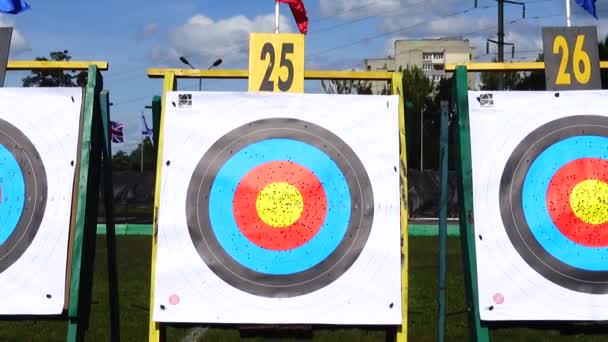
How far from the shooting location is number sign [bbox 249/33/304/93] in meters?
4.96

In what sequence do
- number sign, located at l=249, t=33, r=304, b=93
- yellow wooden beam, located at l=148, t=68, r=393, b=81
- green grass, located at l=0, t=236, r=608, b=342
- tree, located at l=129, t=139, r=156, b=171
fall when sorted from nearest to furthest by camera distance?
yellow wooden beam, located at l=148, t=68, r=393, b=81 < number sign, located at l=249, t=33, r=304, b=93 < green grass, located at l=0, t=236, r=608, b=342 < tree, located at l=129, t=139, r=156, b=171

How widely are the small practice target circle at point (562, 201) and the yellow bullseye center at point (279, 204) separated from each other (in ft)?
3.45

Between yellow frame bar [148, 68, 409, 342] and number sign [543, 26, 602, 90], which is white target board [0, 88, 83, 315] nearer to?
yellow frame bar [148, 68, 409, 342]

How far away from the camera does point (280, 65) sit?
16.3 feet

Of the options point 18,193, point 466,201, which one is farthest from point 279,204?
point 18,193

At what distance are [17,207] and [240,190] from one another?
1.15 metres

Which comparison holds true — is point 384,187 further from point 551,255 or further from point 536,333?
point 536,333

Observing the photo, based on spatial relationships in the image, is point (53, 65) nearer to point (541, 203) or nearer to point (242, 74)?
point (242, 74)

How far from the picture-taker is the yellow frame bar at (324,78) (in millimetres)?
4562

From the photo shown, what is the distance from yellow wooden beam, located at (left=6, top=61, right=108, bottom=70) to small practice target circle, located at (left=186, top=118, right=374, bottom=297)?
756 mm

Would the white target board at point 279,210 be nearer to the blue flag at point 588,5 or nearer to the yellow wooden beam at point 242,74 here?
the yellow wooden beam at point 242,74

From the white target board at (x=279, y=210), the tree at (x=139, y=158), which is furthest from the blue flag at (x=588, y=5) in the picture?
the tree at (x=139, y=158)

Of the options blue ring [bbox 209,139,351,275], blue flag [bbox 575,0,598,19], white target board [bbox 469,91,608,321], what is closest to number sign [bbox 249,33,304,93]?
blue ring [bbox 209,139,351,275]

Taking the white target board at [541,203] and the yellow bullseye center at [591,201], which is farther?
the yellow bullseye center at [591,201]
